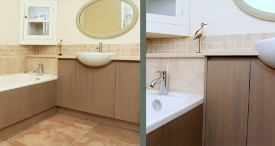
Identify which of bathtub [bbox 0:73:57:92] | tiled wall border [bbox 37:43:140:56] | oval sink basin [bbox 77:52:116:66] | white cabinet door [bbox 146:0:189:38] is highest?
white cabinet door [bbox 146:0:189:38]

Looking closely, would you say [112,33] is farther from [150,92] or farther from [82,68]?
[150,92]

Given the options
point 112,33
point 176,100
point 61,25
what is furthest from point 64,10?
point 176,100

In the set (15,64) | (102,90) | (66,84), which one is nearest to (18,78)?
(15,64)

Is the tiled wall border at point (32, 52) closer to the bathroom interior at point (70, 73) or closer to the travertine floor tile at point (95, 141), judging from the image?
the bathroom interior at point (70, 73)

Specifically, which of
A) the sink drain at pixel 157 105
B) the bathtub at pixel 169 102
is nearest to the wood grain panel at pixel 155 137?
the bathtub at pixel 169 102

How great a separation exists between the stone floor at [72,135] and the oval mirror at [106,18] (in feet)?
2.32

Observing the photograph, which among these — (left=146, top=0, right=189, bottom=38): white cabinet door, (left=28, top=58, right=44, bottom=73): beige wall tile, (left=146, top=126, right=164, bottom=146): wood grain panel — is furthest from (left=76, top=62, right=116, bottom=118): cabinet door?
(left=146, top=126, right=164, bottom=146): wood grain panel

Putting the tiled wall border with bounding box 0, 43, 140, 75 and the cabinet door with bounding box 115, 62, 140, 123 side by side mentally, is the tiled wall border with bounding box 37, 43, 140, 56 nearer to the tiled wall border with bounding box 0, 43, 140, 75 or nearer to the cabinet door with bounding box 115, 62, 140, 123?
the tiled wall border with bounding box 0, 43, 140, 75

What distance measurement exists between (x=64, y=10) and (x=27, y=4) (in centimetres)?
32

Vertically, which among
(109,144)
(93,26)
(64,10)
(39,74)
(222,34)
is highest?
(64,10)

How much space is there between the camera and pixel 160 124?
584 millimetres

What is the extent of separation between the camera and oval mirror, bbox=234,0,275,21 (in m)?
1.09

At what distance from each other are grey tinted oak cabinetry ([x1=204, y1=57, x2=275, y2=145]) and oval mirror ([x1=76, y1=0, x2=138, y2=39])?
0.73 meters

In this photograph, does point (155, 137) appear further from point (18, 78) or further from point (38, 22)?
point (38, 22)
